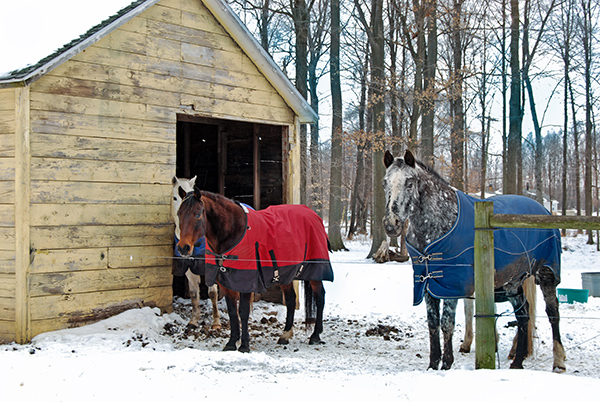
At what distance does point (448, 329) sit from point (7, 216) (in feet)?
16.3

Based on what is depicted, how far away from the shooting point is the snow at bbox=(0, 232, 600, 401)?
3479 mm

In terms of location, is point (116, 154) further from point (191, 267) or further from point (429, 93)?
point (429, 93)

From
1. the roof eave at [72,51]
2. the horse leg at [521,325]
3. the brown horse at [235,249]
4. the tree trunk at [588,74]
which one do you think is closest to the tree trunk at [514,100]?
the tree trunk at [588,74]

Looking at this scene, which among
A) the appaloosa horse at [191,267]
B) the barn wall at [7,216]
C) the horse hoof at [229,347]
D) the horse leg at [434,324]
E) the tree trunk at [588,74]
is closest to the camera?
the horse leg at [434,324]

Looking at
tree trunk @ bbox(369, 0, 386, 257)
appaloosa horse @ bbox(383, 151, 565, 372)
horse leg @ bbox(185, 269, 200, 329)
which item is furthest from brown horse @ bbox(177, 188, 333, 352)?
tree trunk @ bbox(369, 0, 386, 257)

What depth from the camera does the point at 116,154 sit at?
21.2 feet

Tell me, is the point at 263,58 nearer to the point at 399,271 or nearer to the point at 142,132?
the point at 142,132

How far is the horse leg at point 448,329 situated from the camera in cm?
432

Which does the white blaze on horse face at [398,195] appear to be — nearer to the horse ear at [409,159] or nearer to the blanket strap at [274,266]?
the horse ear at [409,159]

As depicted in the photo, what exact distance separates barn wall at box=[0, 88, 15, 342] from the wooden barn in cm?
1

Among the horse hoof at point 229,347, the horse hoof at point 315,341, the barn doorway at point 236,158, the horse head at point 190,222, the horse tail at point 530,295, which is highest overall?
the barn doorway at point 236,158

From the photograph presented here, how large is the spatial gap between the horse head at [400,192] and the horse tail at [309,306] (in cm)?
259

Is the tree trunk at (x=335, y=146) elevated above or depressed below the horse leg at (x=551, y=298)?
above

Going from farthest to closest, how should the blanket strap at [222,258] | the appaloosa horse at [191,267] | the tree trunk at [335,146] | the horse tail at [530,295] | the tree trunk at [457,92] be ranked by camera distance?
1. the tree trunk at [335,146]
2. the tree trunk at [457,92]
3. the appaloosa horse at [191,267]
4. the blanket strap at [222,258]
5. the horse tail at [530,295]
